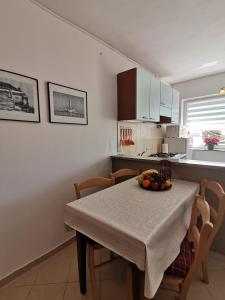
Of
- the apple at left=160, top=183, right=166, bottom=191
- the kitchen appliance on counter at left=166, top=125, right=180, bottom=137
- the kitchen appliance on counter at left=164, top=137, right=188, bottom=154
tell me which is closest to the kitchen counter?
the apple at left=160, top=183, right=166, bottom=191

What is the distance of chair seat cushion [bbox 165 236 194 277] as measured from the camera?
36.9 inches

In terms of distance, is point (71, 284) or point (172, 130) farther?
point (172, 130)

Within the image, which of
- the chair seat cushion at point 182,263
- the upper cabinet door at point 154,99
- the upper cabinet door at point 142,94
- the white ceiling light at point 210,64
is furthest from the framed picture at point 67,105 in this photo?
the white ceiling light at point 210,64

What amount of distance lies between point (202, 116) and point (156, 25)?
2441 mm

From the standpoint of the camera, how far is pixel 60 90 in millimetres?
1657

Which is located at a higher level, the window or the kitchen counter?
the window

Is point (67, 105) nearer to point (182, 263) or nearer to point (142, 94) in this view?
point (142, 94)

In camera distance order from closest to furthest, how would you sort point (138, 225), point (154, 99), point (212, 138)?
point (138, 225) < point (154, 99) < point (212, 138)

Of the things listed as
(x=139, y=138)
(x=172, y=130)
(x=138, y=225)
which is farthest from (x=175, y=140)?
(x=138, y=225)

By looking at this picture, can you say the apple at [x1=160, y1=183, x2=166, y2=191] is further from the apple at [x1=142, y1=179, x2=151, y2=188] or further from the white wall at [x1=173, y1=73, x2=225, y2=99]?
the white wall at [x1=173, y1=73, x2=225, y2=99]

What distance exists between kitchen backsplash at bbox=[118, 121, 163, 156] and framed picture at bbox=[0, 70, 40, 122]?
1306 mm

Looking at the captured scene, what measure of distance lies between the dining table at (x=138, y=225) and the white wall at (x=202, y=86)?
277 centimetres

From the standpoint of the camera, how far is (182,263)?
0.97 meters

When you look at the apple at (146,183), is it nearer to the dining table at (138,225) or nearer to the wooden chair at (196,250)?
the dining table at (138,225)
